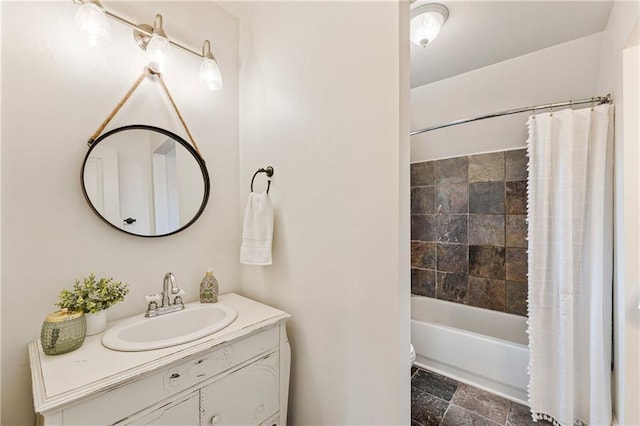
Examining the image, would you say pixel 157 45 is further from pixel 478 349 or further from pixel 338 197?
pixel 478 349

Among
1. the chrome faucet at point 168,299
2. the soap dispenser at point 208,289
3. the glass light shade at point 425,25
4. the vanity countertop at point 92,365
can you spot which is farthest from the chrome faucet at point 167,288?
the glass light shade at point 425,25

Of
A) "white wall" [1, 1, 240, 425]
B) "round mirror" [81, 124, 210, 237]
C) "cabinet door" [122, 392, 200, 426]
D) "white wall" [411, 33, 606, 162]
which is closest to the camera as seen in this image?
"cabinet door" [122, 392, 200, 426]

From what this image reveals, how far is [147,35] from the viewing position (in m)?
1.25

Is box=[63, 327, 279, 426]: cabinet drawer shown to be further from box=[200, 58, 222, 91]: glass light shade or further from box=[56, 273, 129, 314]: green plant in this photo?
box=[200, 58, 222, 91]: glass light shade

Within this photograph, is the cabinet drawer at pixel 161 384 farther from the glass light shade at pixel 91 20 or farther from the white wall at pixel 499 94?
the white wall at pixel 499 94

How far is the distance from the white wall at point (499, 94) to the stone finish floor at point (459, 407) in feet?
6.19

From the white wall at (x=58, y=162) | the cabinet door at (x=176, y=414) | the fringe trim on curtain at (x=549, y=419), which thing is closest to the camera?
the cabinet door at (x=176, y=414)

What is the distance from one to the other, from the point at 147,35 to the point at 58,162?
706 millimetres

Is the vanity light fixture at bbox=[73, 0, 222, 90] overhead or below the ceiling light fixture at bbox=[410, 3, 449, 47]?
below

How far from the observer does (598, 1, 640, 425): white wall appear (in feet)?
3.85

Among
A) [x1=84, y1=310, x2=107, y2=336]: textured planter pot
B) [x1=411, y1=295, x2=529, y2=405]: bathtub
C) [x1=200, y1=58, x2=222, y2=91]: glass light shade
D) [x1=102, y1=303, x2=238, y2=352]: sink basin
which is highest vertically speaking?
[x1=200, y1=58, x2=222, y2=91]: glass light shade

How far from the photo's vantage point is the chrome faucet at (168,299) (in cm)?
122

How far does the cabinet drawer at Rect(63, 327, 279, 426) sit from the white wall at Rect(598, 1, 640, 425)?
1660 millimetres

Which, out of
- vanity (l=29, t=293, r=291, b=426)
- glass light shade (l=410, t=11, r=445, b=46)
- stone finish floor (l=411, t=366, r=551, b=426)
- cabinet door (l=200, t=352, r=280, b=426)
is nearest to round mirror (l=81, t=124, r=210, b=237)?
vanity (l=29, t=293, r=291, b=426)
